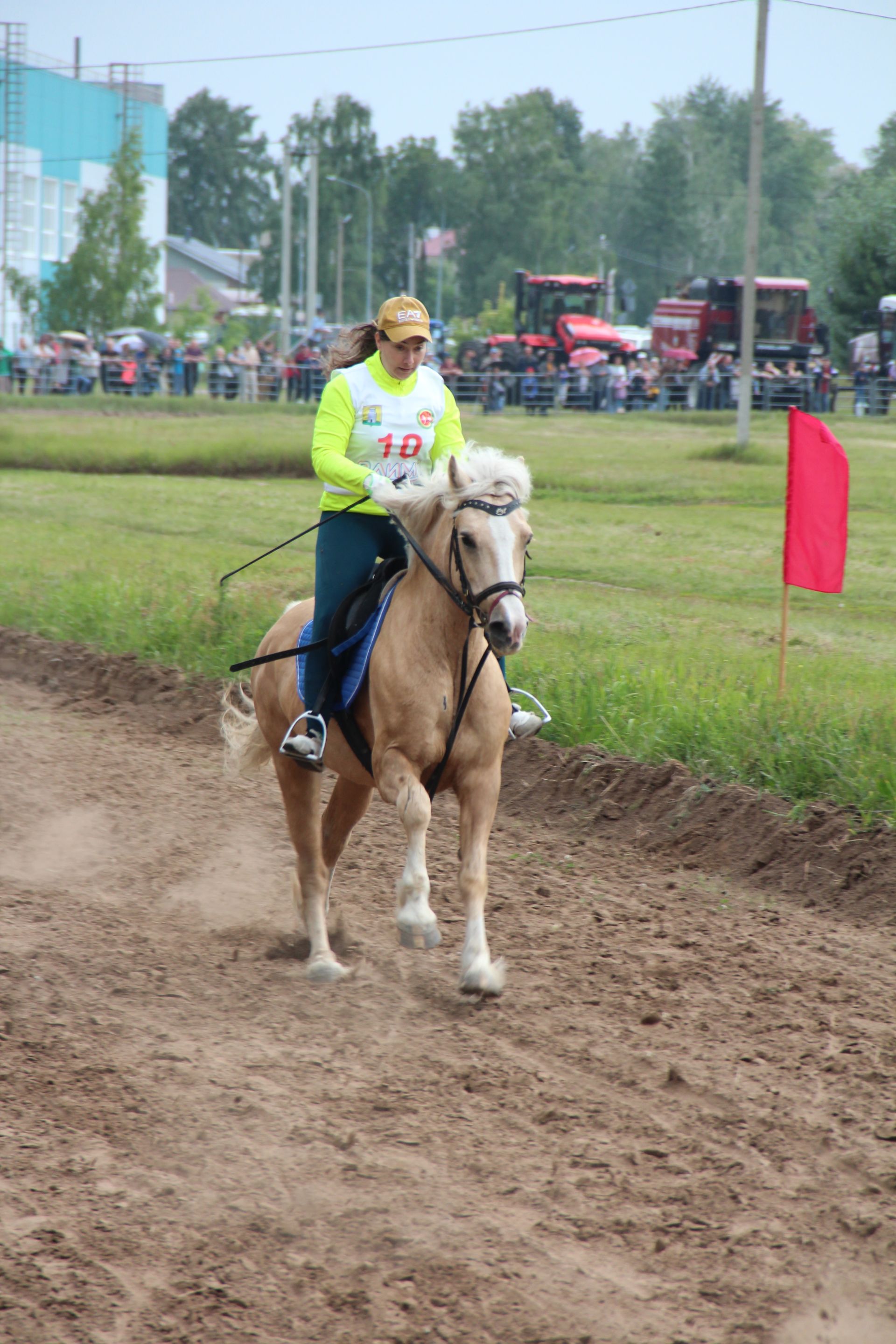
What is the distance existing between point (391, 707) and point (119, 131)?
6543cm

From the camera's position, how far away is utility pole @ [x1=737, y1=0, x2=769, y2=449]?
84.6 ft

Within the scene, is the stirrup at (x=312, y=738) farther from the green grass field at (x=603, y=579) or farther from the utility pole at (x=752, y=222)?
the utility pole at (x=752, y=222)

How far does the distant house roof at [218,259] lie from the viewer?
10612 centimetres

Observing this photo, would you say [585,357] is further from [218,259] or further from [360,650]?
[218,259]

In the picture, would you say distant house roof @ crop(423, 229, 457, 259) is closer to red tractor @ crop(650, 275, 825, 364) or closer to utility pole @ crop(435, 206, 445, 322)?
utility pole @ crop(435, 206, 445, 322)

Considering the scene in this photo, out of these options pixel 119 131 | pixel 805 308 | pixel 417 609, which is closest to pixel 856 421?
pixel 805 308

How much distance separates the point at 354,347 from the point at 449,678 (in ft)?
5.46

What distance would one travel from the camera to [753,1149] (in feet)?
14.5

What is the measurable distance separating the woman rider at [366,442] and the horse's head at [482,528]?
34 cm

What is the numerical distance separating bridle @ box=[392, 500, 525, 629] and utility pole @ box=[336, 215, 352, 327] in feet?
253

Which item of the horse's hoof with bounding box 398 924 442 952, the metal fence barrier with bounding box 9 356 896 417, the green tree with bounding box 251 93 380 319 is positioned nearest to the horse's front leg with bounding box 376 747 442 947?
the horse's hoof with bounding box 398 924 442 952

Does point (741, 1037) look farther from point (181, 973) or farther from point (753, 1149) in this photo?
point (181, 973)

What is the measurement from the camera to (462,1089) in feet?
15.8

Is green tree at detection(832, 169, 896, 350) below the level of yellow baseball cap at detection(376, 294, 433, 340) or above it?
above
